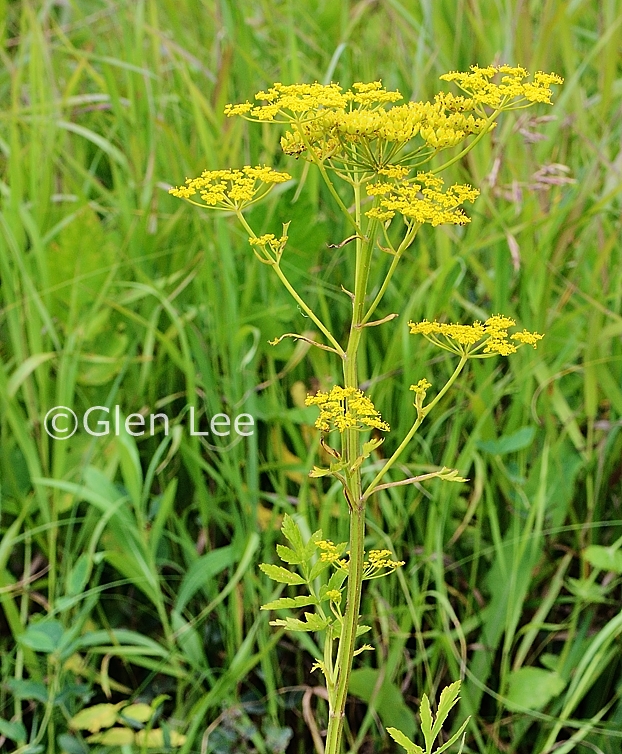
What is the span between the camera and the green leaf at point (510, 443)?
133 centimetres

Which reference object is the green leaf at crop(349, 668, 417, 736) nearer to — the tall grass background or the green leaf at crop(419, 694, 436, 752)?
the tall grass background

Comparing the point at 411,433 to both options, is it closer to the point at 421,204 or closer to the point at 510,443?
the point at 421,204

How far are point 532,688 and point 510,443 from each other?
1.12ft

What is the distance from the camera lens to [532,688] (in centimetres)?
127

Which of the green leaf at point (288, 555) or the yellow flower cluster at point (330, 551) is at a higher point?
the yellow flower cluster at point (330, 551)

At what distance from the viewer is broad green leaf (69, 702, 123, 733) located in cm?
128

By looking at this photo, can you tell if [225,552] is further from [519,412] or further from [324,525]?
[519,412]

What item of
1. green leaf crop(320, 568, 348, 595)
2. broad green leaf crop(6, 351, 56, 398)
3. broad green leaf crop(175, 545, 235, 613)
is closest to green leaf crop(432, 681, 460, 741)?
green leaf crop(320, 568, 348, 595)

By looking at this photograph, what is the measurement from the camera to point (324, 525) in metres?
1.30

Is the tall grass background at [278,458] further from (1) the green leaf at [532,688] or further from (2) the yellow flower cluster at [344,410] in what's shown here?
(2) the yellow flower cluster at [344,410]

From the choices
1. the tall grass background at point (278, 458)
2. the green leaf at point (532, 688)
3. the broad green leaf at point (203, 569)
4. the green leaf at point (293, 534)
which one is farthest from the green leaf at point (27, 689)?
the green leaf at point (293, 534)

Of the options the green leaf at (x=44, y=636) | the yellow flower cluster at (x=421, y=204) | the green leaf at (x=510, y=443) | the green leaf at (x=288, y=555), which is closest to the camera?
the yellow flower cluster at (x=421, y=204)

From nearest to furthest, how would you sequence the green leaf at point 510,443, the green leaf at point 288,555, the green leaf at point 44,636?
1. the green leaf at point 288,555
2. the green leaf at point 44,636
3. the green leaf at point 510,443

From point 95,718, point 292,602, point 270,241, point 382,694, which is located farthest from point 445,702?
point 95,718
